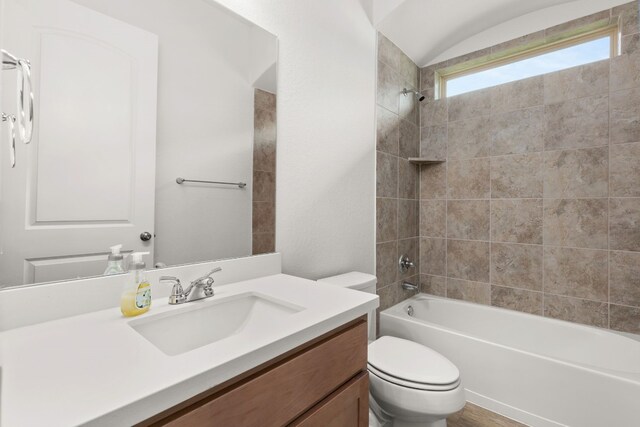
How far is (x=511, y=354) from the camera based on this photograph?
162 centimetres

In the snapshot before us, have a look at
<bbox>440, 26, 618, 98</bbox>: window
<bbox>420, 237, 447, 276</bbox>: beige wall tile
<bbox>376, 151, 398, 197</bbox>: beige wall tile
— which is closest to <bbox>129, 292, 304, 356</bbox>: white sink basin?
<bbox>376, 151, 398, 197</bbox>: beige wall tile

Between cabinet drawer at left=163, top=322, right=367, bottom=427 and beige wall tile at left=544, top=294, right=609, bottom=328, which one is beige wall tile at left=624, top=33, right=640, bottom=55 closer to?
beige wall tile at left=544, top=294, right=609, bottom=328

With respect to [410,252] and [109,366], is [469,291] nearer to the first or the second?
[410,252]

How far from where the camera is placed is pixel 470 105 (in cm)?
238

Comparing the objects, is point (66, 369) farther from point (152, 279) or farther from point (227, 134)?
point (227, 134)

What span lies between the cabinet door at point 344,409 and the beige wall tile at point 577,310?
1.86 metres

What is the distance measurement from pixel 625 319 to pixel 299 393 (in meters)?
2.26

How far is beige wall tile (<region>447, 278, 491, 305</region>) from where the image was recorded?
2319mm

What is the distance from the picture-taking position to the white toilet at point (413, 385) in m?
1.19

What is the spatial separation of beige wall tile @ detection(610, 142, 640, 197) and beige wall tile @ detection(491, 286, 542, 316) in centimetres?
83

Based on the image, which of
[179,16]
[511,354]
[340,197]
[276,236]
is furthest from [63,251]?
[511,354]

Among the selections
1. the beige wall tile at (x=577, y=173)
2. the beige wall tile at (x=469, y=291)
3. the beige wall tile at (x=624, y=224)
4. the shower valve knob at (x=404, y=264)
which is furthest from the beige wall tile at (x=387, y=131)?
the beige wall tile at (x=624, y=224)

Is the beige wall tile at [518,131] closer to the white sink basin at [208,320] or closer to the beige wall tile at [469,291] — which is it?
the beige wall tile at [469,291]

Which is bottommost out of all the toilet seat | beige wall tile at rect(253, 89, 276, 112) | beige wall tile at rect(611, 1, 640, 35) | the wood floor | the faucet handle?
the wood floor
